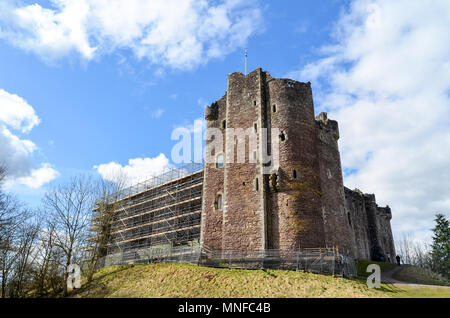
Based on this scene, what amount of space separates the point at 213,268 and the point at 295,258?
17.6 ft

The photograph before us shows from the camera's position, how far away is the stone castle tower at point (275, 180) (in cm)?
2275

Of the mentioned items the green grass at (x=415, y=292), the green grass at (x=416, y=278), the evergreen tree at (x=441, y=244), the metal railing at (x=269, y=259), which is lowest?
the green grass at (x=415, y=292)

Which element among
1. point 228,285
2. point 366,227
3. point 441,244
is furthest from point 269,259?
point 441,244

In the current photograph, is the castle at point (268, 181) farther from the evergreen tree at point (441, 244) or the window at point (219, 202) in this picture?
the evergreen tree at point (441, 244)

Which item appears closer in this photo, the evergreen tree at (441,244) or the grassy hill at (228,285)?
the grassy hill at (228,285)

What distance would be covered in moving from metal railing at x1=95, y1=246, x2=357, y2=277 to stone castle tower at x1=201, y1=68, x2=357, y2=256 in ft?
2.42

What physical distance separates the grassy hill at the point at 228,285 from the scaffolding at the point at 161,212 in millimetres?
Answer: 6574

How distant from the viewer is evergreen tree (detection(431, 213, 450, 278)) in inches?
1861

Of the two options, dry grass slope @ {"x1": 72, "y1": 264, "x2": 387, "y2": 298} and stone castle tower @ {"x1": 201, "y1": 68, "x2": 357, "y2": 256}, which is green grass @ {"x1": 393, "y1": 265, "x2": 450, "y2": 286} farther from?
dry grass slope @ {"x1": 72, "y1": 264, "x2": 387, "y2": 298}

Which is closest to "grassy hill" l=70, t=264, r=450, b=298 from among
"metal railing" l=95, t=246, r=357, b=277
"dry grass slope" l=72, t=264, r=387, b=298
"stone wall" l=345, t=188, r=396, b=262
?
"dry grass slope" l=72, t=264, r=387, b=298

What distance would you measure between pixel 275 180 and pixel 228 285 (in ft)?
27.8

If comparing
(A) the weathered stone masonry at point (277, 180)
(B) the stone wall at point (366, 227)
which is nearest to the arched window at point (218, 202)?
(A) the weathered stone masonry at point (277, 180)
